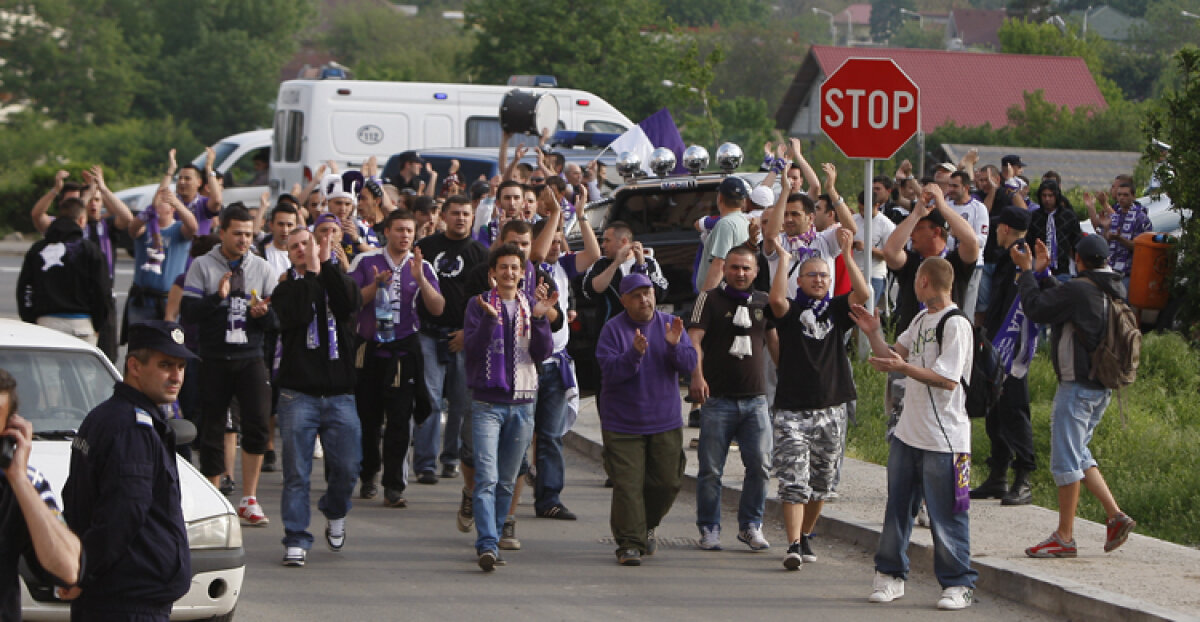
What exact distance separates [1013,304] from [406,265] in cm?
383

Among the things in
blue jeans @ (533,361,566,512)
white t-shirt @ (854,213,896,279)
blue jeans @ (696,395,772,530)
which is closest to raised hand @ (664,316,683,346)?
blue jeans @ (696,395,772,530)

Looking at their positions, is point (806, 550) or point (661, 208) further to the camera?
point (661, 208)

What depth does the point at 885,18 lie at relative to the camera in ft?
635

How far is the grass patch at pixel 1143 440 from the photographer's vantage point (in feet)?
31.6

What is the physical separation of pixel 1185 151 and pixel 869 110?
244 cm

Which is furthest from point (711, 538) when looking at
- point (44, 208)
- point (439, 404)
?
point (44, 208)

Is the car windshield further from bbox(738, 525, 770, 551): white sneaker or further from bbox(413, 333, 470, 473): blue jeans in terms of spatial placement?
bbox(738, 525, 770, 551): white sneaker

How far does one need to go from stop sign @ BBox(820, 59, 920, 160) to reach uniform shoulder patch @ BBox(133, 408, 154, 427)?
819 centimetres

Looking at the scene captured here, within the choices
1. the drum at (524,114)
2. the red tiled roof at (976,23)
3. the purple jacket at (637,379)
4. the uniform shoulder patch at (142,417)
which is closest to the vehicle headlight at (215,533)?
the uniform shoulder patch at (142,417)

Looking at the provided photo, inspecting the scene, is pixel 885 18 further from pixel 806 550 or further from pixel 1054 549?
pixel 1054 549

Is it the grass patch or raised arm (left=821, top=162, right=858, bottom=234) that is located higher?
A: raised arm (left=821, top=162, right=858, bottom=234)

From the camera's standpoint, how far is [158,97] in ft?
243

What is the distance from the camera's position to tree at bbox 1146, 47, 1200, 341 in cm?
1202

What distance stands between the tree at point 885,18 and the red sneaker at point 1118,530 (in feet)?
602
